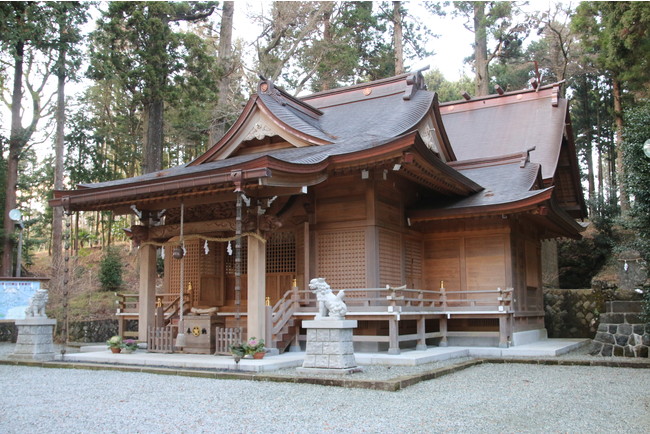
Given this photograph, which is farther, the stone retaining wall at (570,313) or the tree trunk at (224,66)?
the tree trunk at (224,66)

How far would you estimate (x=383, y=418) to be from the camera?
598cm

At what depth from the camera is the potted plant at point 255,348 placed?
10008mm

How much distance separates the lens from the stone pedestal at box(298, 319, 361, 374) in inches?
345

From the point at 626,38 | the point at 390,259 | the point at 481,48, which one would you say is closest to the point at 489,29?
the point at 481,48

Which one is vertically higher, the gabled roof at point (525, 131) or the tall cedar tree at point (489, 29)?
the tall cedar tree at point (489, 29)

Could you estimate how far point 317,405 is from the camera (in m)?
6.66

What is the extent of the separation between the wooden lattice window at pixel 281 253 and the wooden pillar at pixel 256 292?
276 cm

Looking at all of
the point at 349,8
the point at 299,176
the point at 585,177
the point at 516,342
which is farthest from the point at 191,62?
the point at 585,177

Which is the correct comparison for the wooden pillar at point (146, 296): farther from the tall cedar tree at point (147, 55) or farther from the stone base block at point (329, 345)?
the tall cedar tree at point (147, 55)

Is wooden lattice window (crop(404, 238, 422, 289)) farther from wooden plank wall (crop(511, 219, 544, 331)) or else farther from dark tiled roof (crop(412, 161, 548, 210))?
wooden plank wall (crop(511, 219, 544, 331))

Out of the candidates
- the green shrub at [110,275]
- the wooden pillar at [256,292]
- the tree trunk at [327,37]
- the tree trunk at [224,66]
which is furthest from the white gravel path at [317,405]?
the tree trunk at [327,37]

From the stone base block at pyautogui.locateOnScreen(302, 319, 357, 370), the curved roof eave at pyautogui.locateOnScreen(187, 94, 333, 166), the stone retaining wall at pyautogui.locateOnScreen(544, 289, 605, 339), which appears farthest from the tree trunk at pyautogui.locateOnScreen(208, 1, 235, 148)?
the stone base block at pyautogui.locateOnScreen(302, 319, 357, 370)

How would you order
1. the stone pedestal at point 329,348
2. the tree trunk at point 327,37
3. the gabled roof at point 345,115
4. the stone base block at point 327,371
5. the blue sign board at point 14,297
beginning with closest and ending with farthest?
1. the stone base block at point 327,371
2. the stone pedestal at point 329,348
3. the gabled roof at point 345,115
4. the blue sign board at point 14,297
5. the tree trunk at point 327,37

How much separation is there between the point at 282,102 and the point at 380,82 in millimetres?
3524
